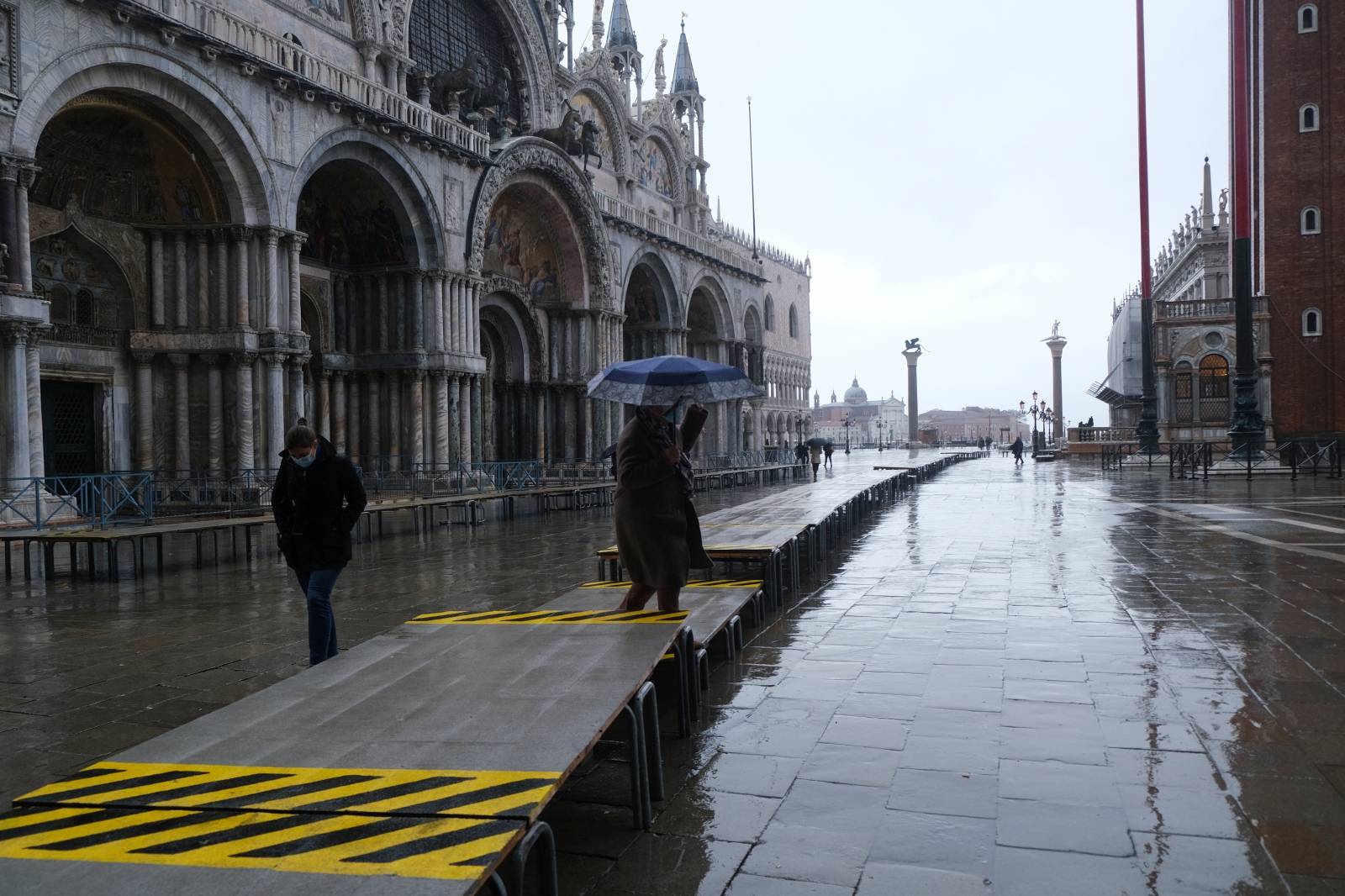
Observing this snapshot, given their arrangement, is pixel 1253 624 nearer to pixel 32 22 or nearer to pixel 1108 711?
pixel 1108 711

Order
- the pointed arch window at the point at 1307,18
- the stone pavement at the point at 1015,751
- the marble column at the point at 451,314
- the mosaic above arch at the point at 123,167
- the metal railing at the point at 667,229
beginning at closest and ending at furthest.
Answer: the stone pavement at the point at 1015,751, the mosaic above arch at the point at 123,167, the marble column at the point at 451,314, the metal railing at the point at 667,229, the pointed arch window at the point at 1307,18

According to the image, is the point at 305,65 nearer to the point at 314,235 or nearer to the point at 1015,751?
the point at 314,235

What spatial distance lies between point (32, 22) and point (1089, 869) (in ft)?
53.0

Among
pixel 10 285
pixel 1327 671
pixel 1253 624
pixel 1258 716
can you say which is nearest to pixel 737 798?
pixel 1258 716

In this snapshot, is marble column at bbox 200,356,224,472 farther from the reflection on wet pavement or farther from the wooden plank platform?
the wooden plank platform

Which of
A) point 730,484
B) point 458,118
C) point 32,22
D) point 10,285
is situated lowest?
point 730,484

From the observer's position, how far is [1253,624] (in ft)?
22.8

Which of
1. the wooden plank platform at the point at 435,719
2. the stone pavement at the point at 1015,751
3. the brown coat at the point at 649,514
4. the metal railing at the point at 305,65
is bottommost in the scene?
the stone pavement at the point at 1015,751

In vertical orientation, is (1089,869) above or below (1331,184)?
below

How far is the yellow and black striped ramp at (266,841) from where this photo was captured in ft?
7.49


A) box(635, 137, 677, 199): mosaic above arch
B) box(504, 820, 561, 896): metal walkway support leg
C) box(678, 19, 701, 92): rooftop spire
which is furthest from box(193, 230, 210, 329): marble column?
box(678, 19, 701, 92): rooftop spire

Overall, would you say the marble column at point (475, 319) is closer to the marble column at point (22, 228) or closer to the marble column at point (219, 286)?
the marble column at point (219, 286)

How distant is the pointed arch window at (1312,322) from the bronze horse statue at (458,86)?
32.8 metres

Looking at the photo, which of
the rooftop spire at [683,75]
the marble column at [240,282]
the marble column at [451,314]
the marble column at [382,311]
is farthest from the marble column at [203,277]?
Answer: the rooftop spire at [683,75]
